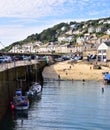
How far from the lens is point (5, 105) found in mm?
53938

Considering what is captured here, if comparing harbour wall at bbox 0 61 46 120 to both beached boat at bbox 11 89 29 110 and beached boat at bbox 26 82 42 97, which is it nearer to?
beached boat at bbox 11 89 29 110

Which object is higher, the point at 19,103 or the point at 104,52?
the point at 104,52

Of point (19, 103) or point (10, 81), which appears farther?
point (10, 81)

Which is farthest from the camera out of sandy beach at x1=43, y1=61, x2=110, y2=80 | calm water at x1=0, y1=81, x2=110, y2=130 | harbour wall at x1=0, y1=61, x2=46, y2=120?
sandy beach at x1=43, y1=61, x2=110, y2=80

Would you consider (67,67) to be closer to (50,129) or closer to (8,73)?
(8,73)

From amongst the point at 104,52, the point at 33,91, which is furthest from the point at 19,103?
the point at 104,52

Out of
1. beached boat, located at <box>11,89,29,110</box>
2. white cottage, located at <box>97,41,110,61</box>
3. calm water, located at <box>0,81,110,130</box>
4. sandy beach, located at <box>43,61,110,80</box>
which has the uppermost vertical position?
Result: white cottage, located at <box>97,41,110,61</box>

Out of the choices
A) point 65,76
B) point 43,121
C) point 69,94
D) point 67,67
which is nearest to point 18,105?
point 43,121

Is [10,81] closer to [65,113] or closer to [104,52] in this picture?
[65,113]

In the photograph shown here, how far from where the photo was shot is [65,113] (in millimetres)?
56125

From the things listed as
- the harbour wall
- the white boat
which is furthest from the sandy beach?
the white boat

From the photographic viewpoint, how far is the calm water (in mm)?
47969

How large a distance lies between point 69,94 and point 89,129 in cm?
3065

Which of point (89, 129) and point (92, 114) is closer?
point (89, 129)
